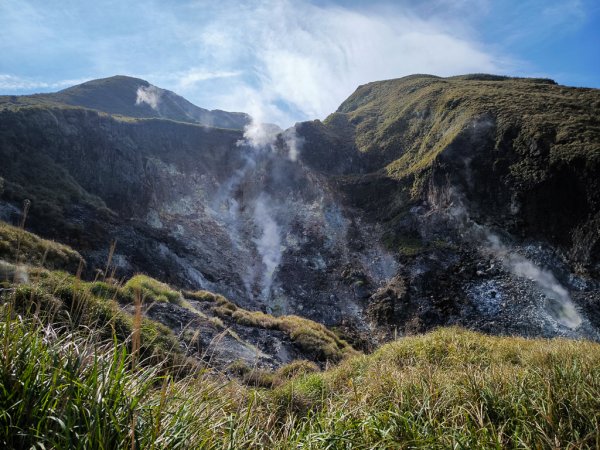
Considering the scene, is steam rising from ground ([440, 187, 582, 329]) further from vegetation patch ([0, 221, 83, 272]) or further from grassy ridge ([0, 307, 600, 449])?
vegetation patch ([0, 221, 83, 272])

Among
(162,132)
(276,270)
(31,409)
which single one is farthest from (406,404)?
(162,132)

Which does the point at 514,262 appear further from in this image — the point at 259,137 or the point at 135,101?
the point at 135,101

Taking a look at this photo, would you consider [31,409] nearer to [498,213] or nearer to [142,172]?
[498,213]

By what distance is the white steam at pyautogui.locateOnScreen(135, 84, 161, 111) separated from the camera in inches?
3655

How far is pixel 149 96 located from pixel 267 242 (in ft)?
259

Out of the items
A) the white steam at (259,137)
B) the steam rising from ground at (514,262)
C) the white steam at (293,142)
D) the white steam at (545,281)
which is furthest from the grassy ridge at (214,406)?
the white steam at (259,137)

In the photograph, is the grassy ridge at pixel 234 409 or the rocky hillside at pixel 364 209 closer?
the grassy ridge at pixel 234 409

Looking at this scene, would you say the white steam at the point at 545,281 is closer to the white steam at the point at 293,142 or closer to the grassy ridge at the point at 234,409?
the grassy ridge at the point at 234,409

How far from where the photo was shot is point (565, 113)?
35594 millimetres

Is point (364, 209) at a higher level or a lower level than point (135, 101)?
lower

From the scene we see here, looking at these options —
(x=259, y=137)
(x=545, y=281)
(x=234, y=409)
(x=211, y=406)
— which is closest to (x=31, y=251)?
(x=234, y=409)

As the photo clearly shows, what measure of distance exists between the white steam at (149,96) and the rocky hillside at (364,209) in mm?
46676

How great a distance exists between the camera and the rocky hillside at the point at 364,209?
25328 millimetres

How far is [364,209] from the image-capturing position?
1642 inches
